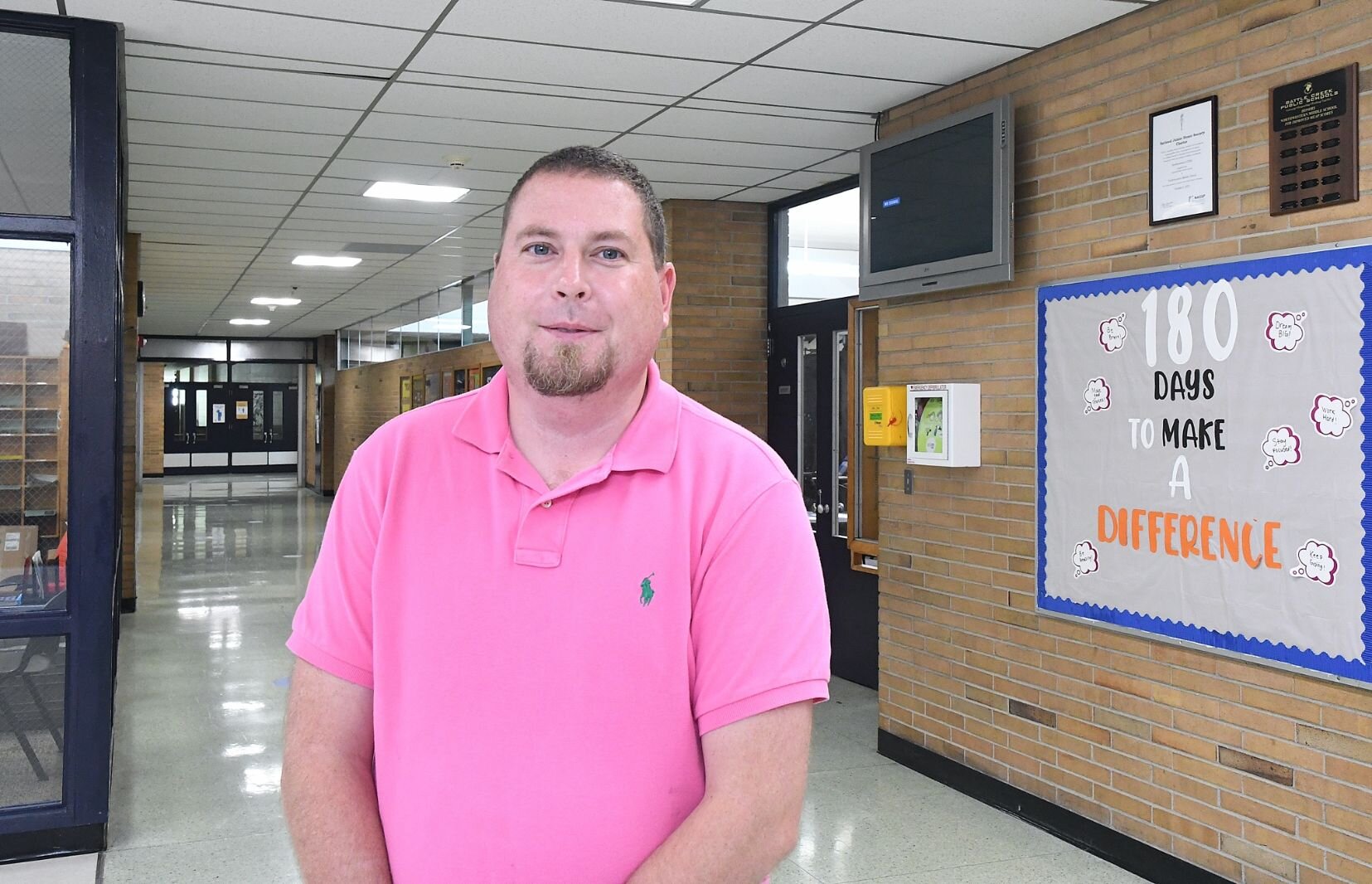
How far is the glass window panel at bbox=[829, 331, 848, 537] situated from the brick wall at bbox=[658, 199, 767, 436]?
72cm

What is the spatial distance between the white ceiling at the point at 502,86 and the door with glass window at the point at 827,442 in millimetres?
849

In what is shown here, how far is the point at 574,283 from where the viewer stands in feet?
4.29

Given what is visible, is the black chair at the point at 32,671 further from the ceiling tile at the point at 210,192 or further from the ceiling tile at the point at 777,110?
the ceiling tile at the point at 210,192

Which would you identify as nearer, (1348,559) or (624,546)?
(624,546)

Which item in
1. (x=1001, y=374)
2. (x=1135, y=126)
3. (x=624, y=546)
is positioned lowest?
(x=624, y=546)

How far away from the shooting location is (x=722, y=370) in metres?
7.16

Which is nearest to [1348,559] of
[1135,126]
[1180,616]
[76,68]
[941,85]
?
[1180,616]

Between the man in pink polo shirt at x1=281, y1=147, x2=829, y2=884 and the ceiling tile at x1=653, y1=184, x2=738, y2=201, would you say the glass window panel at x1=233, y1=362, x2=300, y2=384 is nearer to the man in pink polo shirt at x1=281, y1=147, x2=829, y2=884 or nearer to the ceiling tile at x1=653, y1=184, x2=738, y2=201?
the ceiling tile at x1=653, y1=184, x2=738, y2=201

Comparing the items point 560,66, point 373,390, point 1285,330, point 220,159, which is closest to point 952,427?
point 1285,330

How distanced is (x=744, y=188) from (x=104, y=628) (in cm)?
426

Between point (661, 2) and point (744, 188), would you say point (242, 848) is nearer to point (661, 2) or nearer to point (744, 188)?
point (661, 2)

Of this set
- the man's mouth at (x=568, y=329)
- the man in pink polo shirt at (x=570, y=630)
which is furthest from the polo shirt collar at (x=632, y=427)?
the man's mouth at (x=568, y=329)

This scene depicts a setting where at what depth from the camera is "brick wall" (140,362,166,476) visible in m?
23.1

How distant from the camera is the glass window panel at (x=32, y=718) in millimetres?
3783
